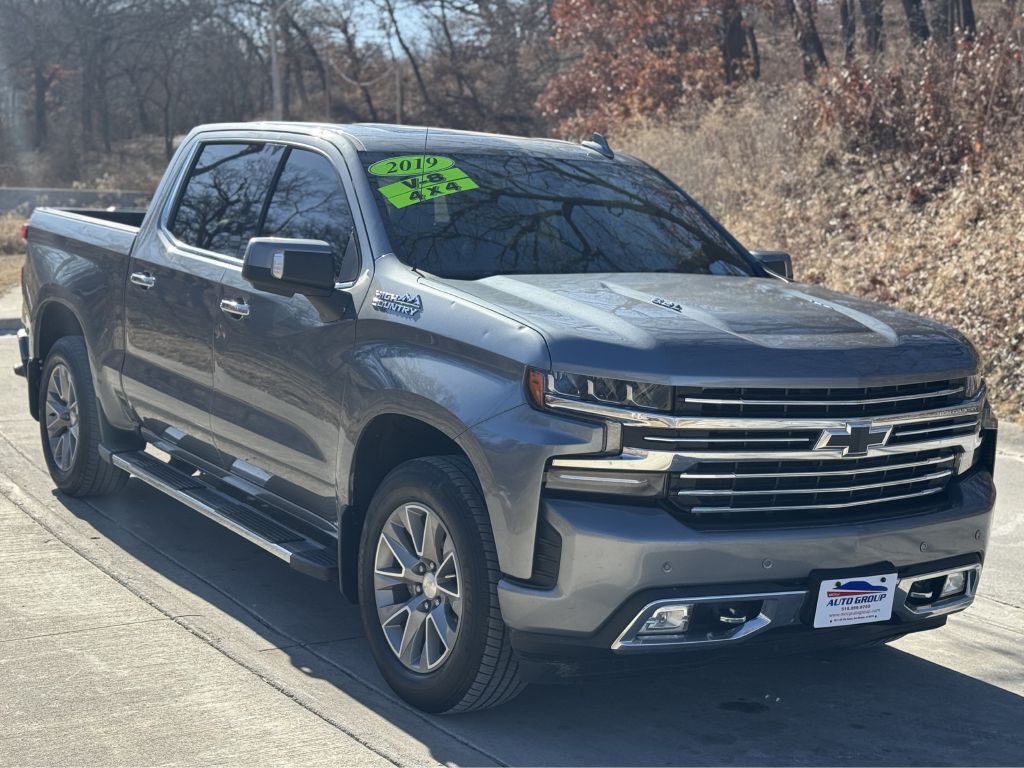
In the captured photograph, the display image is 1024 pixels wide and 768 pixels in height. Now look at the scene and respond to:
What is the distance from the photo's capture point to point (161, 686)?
4.59 meters

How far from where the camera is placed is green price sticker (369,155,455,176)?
5.15 meters

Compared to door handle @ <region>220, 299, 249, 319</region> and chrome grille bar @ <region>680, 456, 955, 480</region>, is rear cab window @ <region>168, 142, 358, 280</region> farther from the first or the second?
chrome grille bar @ <region>680, 456, 955, 480</region>

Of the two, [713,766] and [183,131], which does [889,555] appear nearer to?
[713,766]

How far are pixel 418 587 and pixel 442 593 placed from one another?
0.14 metres

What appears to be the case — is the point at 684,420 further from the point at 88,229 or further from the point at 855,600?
the point at 88,229

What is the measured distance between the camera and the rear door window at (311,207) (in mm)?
5062

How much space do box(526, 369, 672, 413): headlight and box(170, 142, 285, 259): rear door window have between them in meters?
2.12

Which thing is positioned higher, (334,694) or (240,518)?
(240,518)

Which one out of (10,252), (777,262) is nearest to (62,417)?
(777,262)

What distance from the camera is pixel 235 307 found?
5.35 metres

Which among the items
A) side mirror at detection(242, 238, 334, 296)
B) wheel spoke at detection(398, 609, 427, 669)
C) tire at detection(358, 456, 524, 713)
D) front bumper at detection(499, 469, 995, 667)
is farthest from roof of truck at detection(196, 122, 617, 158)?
front bumper at detection(499, 469, 995, 667)

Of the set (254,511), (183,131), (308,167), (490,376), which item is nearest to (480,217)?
(308,167)

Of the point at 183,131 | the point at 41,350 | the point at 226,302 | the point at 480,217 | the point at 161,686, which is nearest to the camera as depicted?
the point at 161,686

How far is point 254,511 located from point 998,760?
2.95m
